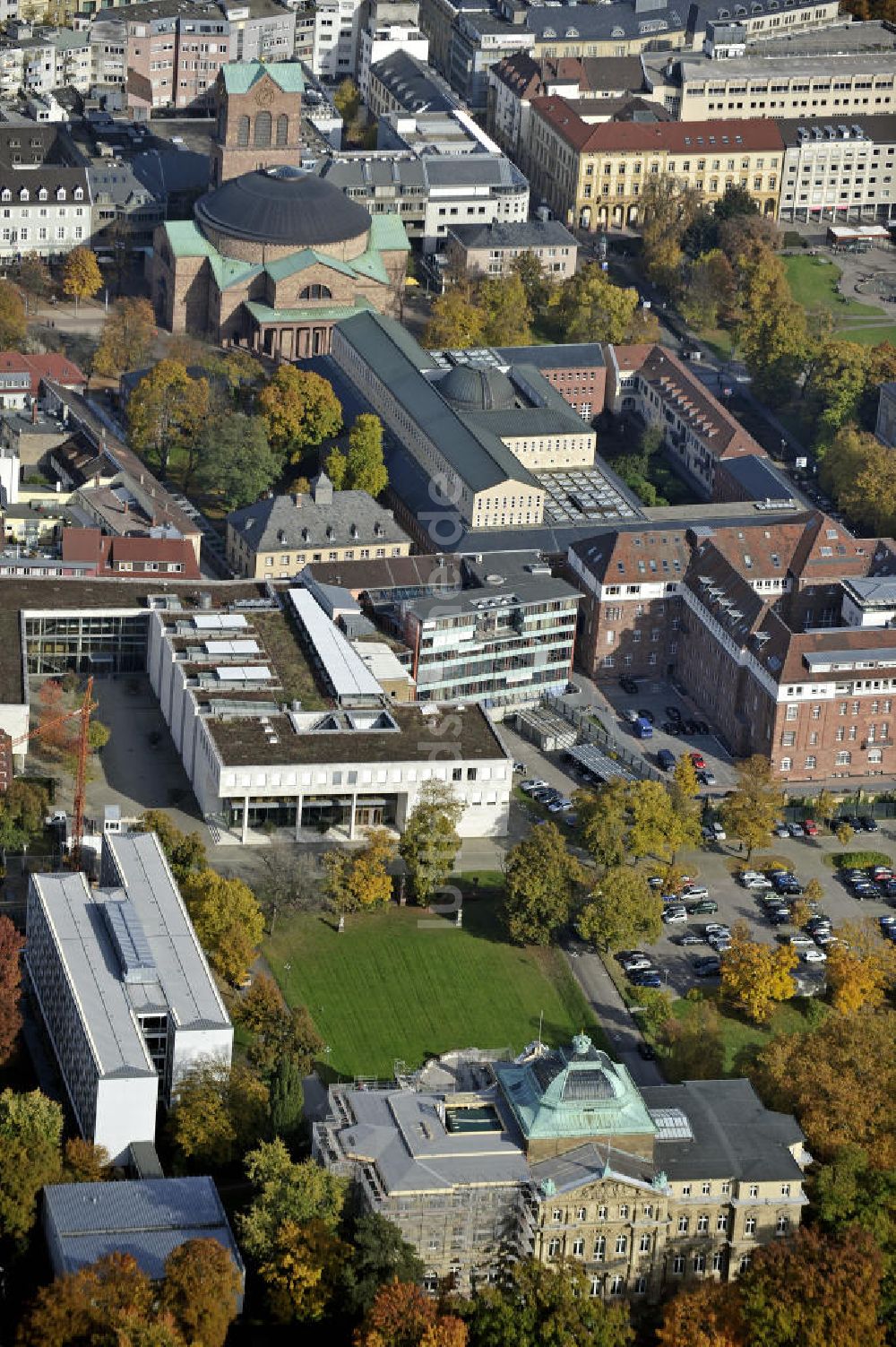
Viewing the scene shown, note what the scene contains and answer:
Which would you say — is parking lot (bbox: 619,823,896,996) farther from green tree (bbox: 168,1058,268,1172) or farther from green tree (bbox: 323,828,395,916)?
green tree (bbox: 168,1058,268,1172)

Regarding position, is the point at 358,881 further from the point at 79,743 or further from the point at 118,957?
the point at 79,743

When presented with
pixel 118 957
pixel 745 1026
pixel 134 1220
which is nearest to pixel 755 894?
pixel 745 1026

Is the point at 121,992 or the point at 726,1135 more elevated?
the point at 121,992

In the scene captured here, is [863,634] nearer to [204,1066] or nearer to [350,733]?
[350,733]

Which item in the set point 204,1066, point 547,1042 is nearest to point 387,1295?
point 204,1066

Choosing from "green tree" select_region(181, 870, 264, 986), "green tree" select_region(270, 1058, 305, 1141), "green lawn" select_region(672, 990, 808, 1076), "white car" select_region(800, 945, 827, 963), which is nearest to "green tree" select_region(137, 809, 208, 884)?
"green tree" select_region(181, 870, 264, 986)

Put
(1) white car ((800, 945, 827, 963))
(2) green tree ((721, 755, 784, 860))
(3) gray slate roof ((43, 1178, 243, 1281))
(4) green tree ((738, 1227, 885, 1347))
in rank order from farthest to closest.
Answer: (2) green tree ((721, 755, 784, 860)), (1) white car ((800, 945, 827, 963)), (3) gray slate roof ((43, 1178, 243, 1281)), (4) green tree ((738, 1227, 885, 1347))
